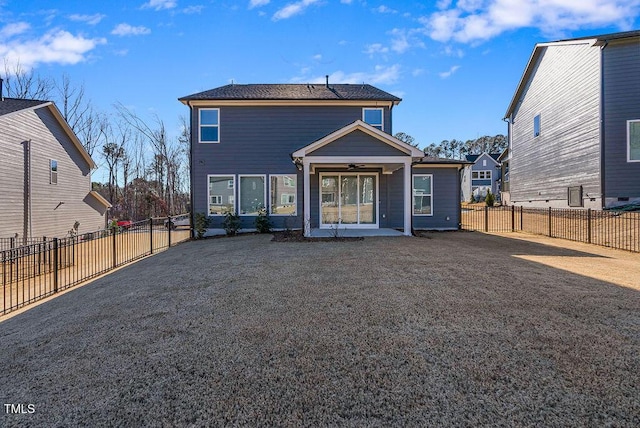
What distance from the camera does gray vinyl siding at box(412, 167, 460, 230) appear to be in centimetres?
1398

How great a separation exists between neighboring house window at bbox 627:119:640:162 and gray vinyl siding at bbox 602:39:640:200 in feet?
0.42

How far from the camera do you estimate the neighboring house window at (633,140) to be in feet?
44.3

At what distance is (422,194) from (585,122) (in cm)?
840

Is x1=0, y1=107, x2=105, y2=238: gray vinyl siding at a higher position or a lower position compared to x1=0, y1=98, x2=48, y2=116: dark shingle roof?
lower

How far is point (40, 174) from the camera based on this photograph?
14.8 metres

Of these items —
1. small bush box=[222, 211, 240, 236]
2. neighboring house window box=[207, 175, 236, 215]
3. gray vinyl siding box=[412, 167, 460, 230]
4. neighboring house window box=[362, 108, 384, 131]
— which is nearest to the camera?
small bush box=[222, 211, 240, 236]

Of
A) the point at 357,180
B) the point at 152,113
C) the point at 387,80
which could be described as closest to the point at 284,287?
the point at 357,180

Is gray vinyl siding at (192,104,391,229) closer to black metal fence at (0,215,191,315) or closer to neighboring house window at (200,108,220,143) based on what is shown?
neighboring house window at (200,108,220,143)

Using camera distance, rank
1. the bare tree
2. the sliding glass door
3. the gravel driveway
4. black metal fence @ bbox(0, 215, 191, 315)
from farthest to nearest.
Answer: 1. the bare tree
2. the sliding glass door
3. black metal fence @ bbox(0, 215, 191, 315)
4. the gravel driveway

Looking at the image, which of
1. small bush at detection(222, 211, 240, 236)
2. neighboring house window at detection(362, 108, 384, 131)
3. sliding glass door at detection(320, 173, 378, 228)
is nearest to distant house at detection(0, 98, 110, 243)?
small bush at detection(222, 211, 240, 236)

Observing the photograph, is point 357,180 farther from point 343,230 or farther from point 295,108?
point 295,108

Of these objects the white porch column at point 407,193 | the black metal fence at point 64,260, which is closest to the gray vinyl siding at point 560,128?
the white porch column at point 407,193

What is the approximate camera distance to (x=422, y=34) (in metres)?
12.2

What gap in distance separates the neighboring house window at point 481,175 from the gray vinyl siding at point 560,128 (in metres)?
23.2
